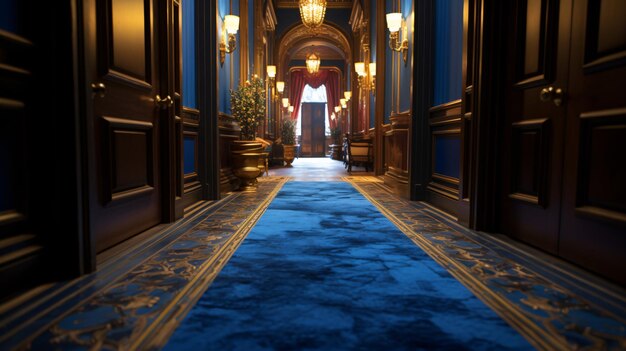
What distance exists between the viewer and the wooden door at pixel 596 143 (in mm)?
2008

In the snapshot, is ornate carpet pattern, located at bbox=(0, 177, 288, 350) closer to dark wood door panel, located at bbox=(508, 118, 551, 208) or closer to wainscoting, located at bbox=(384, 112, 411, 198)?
dark wood door panel, located at bbox=(508, 118, 551, 208)

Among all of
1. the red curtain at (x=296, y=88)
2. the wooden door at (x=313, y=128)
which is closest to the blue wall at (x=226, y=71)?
the red curtain at (x=296, y=88)

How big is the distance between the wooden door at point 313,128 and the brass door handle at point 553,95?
68.5 ft

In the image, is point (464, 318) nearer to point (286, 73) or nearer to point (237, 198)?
point (237, 198)

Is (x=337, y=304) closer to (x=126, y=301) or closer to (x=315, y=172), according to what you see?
(x=126, y=301)

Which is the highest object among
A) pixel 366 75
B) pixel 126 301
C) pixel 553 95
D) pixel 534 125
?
pixel 366 75

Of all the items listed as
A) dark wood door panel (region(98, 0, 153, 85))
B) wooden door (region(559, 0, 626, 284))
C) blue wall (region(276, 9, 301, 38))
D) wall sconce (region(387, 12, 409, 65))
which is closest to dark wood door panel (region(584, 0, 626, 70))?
wooden door (region(559, 0, 626, 284))

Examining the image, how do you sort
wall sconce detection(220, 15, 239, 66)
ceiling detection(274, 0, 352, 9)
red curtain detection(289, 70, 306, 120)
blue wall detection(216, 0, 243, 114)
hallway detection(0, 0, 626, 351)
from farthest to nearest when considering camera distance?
red curtain detection(289, 70, 306, 120)
ceiling detection(274, 0, 352, 9)
blue wall detection(216, 0, 243, 114)
wall sconce detection(220, 15, 239, 66)
hallway detection(0, 0, 626, 351)

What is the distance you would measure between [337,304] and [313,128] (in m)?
21.9

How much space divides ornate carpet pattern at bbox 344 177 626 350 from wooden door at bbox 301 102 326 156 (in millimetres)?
20263

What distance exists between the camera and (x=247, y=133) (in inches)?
284

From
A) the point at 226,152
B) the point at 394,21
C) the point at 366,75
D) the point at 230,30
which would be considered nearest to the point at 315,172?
the point at 366,75

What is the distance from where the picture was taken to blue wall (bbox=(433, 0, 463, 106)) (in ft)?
14.1

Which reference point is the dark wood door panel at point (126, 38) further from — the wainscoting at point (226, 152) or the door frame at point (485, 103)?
the wainscoting at point (226, 152)
